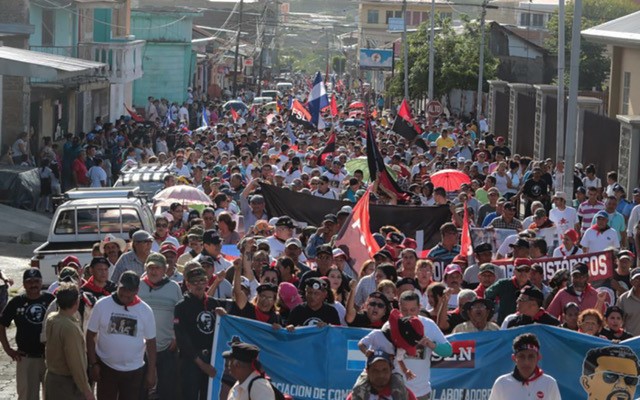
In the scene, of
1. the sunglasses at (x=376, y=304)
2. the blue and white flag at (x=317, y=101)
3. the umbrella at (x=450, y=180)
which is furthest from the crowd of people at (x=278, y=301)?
the blue and white flag at (x=317, y=101)

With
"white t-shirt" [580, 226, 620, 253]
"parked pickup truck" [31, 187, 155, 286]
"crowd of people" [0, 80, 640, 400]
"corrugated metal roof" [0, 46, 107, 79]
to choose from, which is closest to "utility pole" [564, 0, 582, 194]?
"crowd of people" [0, 80, 640, 400]

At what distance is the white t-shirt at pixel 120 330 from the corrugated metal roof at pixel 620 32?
2352 cm

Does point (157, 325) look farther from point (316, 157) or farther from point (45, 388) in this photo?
point (316, 157)

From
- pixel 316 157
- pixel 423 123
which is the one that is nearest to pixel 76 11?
pixel 423 123

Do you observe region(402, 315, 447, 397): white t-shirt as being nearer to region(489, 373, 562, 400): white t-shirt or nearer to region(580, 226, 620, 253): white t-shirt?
region(489, 373, 562, 400): white t-shirt

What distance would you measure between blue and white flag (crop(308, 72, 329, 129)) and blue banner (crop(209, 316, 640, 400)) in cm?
2293

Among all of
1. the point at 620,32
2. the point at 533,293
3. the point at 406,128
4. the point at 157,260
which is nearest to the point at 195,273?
the point at 157,260

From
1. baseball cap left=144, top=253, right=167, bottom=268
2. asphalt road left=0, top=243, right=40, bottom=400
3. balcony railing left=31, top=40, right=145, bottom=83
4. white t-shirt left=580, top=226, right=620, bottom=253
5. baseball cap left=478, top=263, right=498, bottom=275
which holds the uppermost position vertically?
balcony railing left=31, top=40, right=145, bottom=83

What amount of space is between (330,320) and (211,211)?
18.3 ft

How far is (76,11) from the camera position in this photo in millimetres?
43812

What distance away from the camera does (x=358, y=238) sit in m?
14.8

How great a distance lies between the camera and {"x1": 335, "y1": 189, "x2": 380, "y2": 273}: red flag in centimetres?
1453

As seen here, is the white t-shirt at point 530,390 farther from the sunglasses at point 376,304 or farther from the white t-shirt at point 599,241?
the white t-shirt at point 599,241

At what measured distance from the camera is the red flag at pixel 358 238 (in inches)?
572
